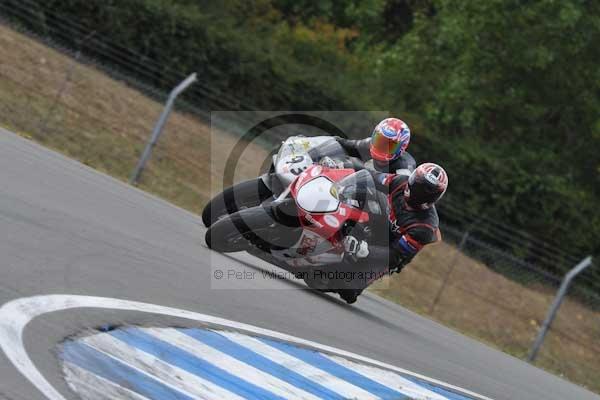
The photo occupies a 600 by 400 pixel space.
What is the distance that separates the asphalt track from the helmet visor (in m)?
1.50


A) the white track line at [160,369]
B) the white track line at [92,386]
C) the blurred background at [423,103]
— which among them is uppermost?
the white track line at [92,386]

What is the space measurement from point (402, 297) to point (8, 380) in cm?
1221

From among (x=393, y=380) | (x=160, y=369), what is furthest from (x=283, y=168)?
(x=160, y=369)

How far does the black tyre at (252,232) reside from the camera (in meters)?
8.62

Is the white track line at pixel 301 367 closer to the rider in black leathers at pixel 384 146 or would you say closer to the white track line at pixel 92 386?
the white track line at pixel 92 386

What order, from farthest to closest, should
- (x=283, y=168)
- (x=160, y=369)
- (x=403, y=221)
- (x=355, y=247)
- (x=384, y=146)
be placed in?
(x=384, y=146) < (x=403, y=221) < (x=283, y=168) < (x=355, y=247) < (x=160, y=369)

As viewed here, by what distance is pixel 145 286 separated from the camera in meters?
6.76

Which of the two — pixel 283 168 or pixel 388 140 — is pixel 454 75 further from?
pixel 283 168

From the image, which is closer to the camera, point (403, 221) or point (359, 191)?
point (359, 191)

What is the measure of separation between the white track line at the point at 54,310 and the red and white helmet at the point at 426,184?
2183mm

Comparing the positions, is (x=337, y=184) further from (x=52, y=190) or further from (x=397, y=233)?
(x=52, y=190)

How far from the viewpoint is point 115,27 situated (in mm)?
23391

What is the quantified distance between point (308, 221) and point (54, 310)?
11.5 ft

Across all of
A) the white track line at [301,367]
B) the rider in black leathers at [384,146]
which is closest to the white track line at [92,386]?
the white track line at [301,367]
